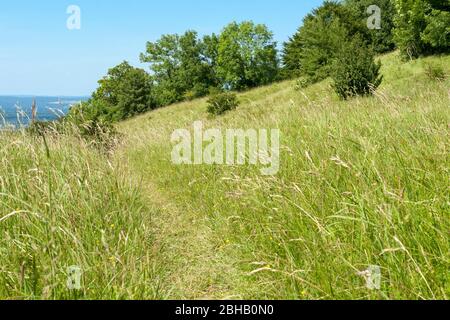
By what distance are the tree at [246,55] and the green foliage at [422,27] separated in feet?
95.6

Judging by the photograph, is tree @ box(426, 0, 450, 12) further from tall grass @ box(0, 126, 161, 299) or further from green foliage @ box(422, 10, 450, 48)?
tall grass @ box(0, 126, 161, 299)

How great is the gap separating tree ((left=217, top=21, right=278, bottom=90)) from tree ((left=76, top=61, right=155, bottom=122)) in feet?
38.8

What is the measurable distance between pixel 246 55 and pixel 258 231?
51382mm

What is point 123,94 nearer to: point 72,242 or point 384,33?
point 384,33

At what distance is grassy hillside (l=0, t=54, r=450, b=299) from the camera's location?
5.87 feet

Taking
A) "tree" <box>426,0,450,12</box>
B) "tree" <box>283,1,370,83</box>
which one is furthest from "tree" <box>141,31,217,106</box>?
"tree" <box>426,0,450,12</box>

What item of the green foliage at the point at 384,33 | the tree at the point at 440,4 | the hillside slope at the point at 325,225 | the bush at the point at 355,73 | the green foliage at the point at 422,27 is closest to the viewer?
the hillside slope at the point at 325,225

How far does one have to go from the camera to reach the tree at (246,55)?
50750 mm

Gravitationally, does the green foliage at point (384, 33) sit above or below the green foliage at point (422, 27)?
above

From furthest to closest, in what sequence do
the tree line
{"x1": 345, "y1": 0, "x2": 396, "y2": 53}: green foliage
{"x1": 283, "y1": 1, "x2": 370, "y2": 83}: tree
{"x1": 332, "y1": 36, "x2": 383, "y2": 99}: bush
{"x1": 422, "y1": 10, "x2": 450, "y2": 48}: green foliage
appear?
the tree line
{"x1": 345, "y1": 0, "x2": 396, "y2": 53}: green foliage
{"x1": 283, "y1": 1, "x2": 370, "y2": 83}: tree
{"x1": 422, "y1": 10, "x2": 450, "y2": 48}: green foliage
{"x1": 332, "y1": 36, "x2": 383, "y2": 99}: bush

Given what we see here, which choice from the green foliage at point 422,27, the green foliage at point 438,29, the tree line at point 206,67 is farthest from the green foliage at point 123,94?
the green foliage at point 438,29

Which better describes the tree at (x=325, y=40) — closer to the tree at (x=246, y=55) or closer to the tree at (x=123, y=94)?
the tree at (x=246, y=55)
